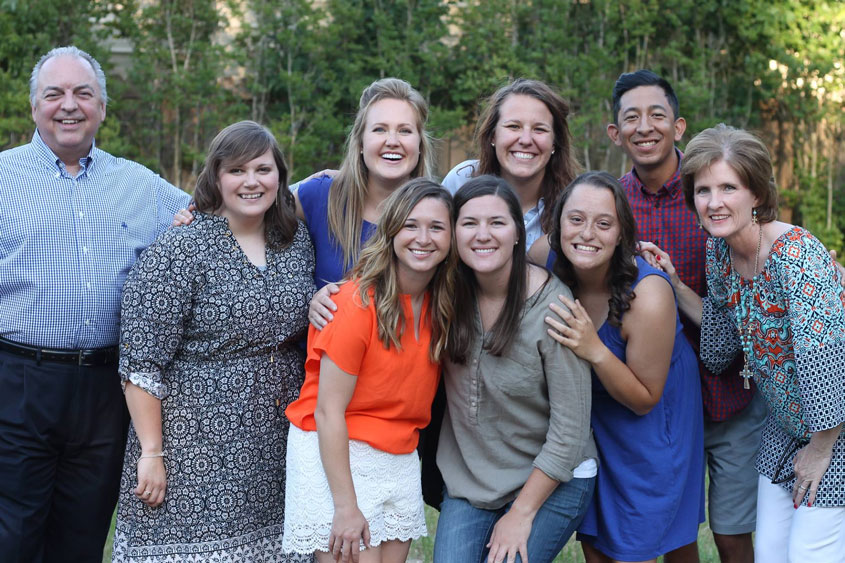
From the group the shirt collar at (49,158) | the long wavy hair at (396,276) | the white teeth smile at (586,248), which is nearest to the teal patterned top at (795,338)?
the white teeth smile at (586,248)

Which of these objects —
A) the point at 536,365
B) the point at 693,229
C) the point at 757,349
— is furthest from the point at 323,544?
the point at 693,229

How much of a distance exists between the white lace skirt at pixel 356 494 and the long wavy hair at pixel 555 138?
52.3 inches

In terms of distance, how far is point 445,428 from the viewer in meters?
3.38

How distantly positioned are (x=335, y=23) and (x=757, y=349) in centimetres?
586

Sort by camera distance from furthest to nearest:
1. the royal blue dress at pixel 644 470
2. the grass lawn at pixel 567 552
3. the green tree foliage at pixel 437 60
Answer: the green tree foliage at pixel 437 60, the grass lawn at pixel 567 552, the royal blue dress at pixel 644 470

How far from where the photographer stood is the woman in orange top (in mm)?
3072

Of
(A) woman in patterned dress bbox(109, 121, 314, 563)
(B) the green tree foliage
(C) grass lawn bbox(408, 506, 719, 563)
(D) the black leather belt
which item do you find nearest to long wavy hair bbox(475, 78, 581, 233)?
(A) woman in patterned dress bbox(109, 121, 314, 563)

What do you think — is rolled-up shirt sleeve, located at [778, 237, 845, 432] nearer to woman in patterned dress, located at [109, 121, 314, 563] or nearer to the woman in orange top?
the woman in orange top

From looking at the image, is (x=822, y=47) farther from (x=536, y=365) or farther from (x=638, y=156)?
(x=536, y=365)

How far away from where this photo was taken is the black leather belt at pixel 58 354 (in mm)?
3525

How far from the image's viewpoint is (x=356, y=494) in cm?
313

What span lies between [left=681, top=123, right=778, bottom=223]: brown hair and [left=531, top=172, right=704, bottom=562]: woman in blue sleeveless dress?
0.37 m

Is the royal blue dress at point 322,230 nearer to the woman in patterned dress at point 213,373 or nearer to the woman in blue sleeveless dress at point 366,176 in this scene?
the woman in blue sleeveless dress at point 366,176

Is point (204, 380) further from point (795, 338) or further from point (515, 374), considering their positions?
point (795, 338)
